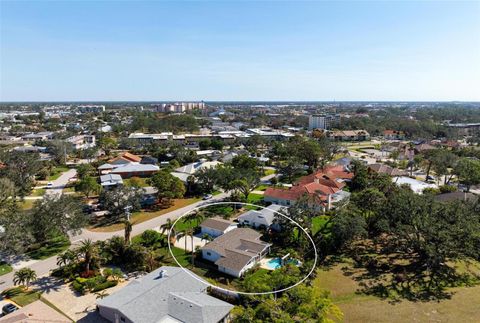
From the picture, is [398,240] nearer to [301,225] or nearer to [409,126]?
[301,225]

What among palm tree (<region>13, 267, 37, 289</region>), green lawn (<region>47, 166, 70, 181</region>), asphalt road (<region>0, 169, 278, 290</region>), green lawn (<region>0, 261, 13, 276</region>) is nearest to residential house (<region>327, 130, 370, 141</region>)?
asphalt road (<region>0, 169, 278, 290</region>)

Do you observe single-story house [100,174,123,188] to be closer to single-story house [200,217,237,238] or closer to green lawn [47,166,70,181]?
green lawn [47,166,70,181]

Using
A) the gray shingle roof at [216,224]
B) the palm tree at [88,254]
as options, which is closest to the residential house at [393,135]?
the gray shingle roof at [216,224]

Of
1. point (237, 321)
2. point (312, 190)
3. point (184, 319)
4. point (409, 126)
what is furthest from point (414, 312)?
point (409, 126)

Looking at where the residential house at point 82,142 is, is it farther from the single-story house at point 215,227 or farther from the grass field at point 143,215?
the single-story house at point 215,227

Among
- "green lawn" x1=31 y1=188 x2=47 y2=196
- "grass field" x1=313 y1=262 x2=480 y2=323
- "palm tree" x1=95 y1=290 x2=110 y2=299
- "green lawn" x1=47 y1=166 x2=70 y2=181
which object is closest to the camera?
"grass field" x1=313 y1=262 x2=480 y2=323
